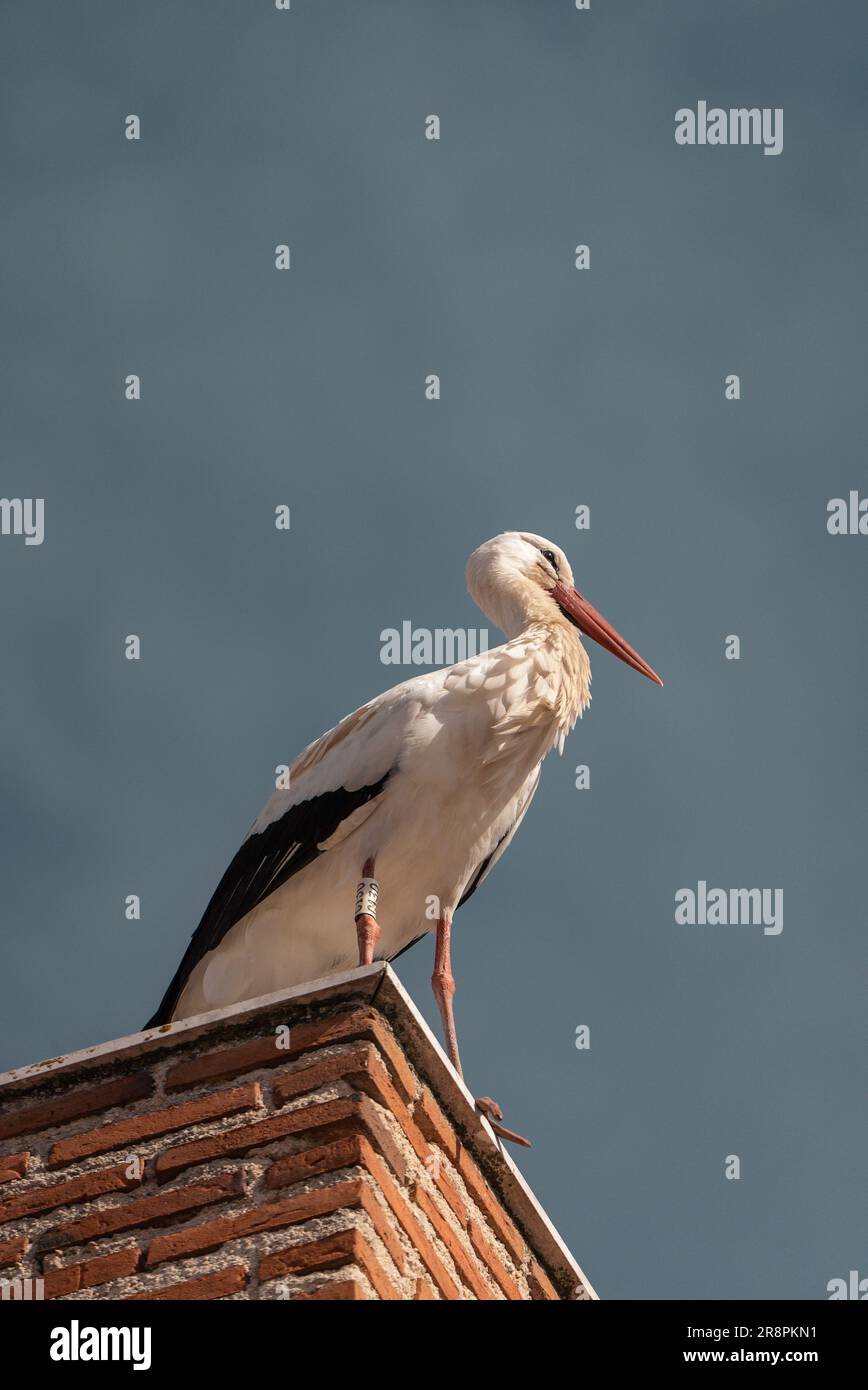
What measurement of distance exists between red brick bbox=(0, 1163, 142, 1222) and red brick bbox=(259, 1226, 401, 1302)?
60 centimetres

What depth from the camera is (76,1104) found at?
5.59m

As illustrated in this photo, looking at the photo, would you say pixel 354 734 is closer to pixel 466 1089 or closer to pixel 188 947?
pixel 188 947

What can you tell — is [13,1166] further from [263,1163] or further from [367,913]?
[367,913]

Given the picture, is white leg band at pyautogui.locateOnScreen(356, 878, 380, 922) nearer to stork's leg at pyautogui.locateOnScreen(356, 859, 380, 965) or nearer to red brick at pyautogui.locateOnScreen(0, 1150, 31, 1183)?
stork's leg at pyautogui.locateOnScreen(356, 859, 380, 965)

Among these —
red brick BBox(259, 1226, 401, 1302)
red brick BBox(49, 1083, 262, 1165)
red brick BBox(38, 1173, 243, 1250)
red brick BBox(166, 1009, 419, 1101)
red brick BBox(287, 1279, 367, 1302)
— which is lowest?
red brick BBox(287, 1279, 367, 1302)

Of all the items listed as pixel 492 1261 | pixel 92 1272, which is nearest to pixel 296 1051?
pixel 92 1272

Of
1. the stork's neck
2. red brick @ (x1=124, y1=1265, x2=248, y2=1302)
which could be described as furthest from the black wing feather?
red brick @ (x1=124, y1=1265, x2=248, y2=1302)

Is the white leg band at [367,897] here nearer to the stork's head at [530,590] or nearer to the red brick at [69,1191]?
the stork's head at [530,590]

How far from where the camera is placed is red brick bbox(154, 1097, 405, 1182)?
5191 millimetres

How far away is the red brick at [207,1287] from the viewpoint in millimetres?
4930

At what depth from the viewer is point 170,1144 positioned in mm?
5371

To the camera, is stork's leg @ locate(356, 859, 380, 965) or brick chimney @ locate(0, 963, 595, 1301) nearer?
brick chimney @ locate(0, 963, 595, 1301)

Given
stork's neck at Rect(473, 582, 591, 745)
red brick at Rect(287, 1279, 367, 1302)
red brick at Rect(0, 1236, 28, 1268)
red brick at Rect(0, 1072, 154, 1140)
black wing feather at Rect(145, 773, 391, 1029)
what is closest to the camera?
red brick at Rect(287, 1279, 367, 1302)

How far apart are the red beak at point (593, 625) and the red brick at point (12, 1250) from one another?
4670 mm
